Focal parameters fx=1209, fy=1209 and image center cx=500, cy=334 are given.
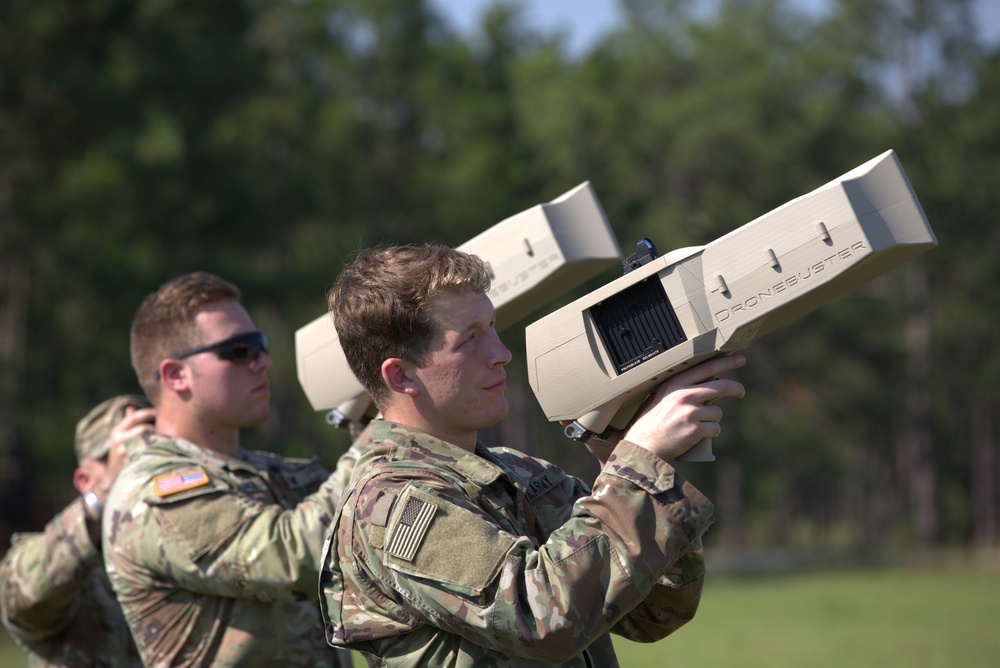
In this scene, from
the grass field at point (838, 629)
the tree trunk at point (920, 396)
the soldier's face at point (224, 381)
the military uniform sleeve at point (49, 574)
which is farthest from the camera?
the tree trunk at point (920, 396)

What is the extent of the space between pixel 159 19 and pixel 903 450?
38.5 meters

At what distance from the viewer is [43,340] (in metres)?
22.5

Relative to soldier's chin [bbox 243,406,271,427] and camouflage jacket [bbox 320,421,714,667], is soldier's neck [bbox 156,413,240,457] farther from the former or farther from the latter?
camouflage jacket [bbox 320,421,714,667]

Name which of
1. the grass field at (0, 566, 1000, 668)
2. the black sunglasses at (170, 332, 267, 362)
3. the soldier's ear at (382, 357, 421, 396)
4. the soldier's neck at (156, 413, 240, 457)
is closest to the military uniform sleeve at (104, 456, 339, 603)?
the soldier's neck at (156, 413, 240, 457)

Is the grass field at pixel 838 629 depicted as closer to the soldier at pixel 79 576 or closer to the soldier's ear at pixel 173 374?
the soldier at pixel 79 576

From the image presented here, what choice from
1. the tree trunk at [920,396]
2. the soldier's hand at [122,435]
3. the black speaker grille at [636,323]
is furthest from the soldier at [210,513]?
the tree trunk at [920,396]

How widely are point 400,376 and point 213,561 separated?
133cm

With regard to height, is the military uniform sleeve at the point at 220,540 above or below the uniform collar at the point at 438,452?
below

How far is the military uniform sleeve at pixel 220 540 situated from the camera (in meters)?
3.70

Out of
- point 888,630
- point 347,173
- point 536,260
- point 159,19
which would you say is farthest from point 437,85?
point 536,260

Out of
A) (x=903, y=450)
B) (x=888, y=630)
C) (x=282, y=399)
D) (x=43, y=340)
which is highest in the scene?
(x=43, y=340)

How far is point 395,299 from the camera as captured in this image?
274 cm

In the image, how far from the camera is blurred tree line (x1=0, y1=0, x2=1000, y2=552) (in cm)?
2152

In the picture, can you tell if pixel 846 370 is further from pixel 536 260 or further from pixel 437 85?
pixel 536 260
